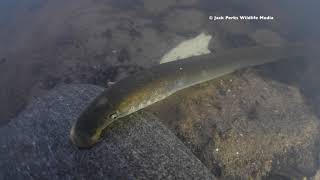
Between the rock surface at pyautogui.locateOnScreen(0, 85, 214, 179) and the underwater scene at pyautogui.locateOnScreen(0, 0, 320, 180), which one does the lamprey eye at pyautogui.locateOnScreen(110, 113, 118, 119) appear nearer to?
the underwater scene at pyautogui.locateOnScreen(0, 0, 320, 180)

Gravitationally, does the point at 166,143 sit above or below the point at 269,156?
above

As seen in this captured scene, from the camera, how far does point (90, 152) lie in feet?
14.3

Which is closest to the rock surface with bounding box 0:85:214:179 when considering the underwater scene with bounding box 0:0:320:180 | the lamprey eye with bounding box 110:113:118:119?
the underwater scene with bounding box 0:0:320:180

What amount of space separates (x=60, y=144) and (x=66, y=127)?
31 cm

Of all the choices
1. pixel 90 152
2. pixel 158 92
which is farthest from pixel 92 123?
pixel 158 92

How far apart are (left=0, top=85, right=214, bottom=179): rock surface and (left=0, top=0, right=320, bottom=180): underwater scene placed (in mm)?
15

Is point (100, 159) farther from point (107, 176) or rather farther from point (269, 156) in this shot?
point (269, 156)

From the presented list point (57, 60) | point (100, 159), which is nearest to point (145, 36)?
point (57, 60)

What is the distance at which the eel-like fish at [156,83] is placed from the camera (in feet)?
14.4

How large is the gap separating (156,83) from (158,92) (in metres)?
0.14

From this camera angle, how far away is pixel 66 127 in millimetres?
4797

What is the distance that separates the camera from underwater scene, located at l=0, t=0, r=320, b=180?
4504 mm

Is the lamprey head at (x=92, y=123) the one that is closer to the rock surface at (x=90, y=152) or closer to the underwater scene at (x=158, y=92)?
the underwater scene at (x=158, y=92)

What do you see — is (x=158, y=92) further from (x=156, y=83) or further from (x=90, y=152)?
(x=90, y=152)
